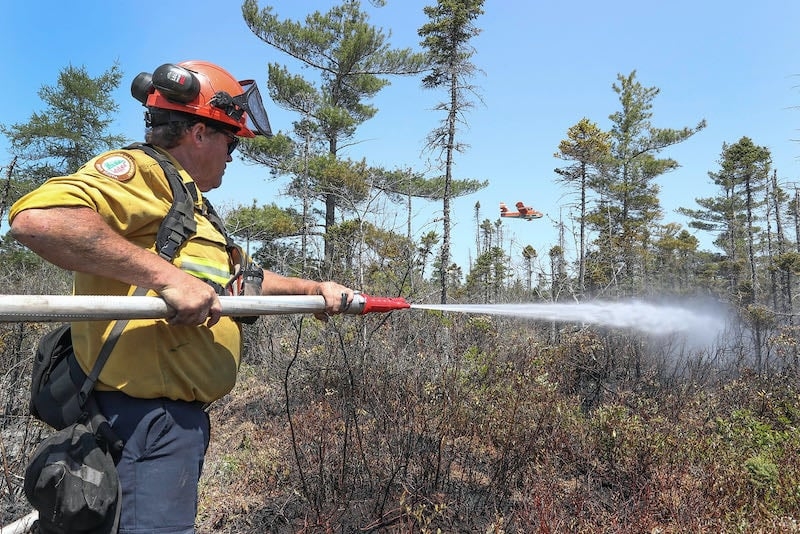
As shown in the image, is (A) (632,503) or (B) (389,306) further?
(A) (632,503)

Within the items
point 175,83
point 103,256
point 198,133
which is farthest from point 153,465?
point 175,83

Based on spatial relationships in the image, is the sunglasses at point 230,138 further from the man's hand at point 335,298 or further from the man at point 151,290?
the man's hand at point 335,298

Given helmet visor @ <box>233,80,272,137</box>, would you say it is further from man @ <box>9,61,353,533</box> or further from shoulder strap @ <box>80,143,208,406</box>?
shoulder strap @ <box>80,143,208,406</box>

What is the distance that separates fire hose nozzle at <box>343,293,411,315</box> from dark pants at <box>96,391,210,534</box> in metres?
0.84

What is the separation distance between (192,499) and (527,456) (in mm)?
3413

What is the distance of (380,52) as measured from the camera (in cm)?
1988

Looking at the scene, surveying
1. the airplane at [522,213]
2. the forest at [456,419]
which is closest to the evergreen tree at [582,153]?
the forest at [456,419]

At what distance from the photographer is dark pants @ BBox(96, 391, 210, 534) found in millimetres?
1549

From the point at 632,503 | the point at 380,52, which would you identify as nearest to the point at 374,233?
the point at 632,503

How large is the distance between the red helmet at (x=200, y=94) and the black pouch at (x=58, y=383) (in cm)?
94

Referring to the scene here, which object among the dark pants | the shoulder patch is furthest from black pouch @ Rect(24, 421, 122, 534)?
the shoulder patch

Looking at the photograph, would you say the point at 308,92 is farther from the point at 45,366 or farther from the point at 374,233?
the point at 45,366

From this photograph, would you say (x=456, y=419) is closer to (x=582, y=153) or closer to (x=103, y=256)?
(x=103, y=256)

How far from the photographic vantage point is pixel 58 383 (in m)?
1.68
